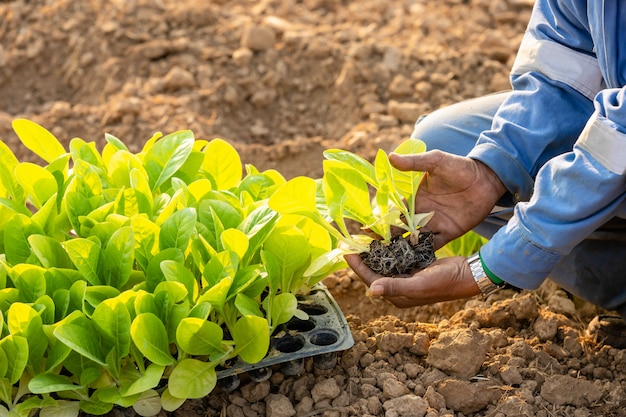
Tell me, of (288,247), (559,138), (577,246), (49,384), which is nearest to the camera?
(49,384)

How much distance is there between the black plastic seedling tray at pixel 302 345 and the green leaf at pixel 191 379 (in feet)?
0.25

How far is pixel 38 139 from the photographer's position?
87.4 inches

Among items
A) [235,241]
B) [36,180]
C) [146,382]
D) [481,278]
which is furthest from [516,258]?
[36,180]

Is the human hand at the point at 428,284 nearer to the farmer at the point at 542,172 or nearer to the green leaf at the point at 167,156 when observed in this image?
the farmer at the point at 542,172

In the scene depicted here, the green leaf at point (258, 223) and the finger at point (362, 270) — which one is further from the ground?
the green leaf at point (258, 223)

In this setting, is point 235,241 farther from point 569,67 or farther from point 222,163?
point 569,67

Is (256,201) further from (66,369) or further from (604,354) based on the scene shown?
(604,354)

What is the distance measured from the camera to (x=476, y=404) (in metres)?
1.94

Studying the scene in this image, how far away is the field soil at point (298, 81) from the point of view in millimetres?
2299

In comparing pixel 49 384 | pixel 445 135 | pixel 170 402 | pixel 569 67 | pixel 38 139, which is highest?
pixel 569 67

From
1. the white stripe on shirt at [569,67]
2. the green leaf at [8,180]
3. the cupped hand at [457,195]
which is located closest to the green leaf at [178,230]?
the green leaf at [8,180]

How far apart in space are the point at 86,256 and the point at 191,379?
354 mm

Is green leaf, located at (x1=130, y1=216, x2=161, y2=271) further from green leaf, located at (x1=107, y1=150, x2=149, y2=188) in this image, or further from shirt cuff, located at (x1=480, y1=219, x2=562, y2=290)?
shirt cuff, located at (x1=480, y1=219, x2=562, y2=290)

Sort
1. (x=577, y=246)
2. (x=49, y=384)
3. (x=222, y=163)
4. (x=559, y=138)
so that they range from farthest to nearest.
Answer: (x=577, y=246) → (x=222, y=163) → (x=559, y=138) → (x=49, y=384)
